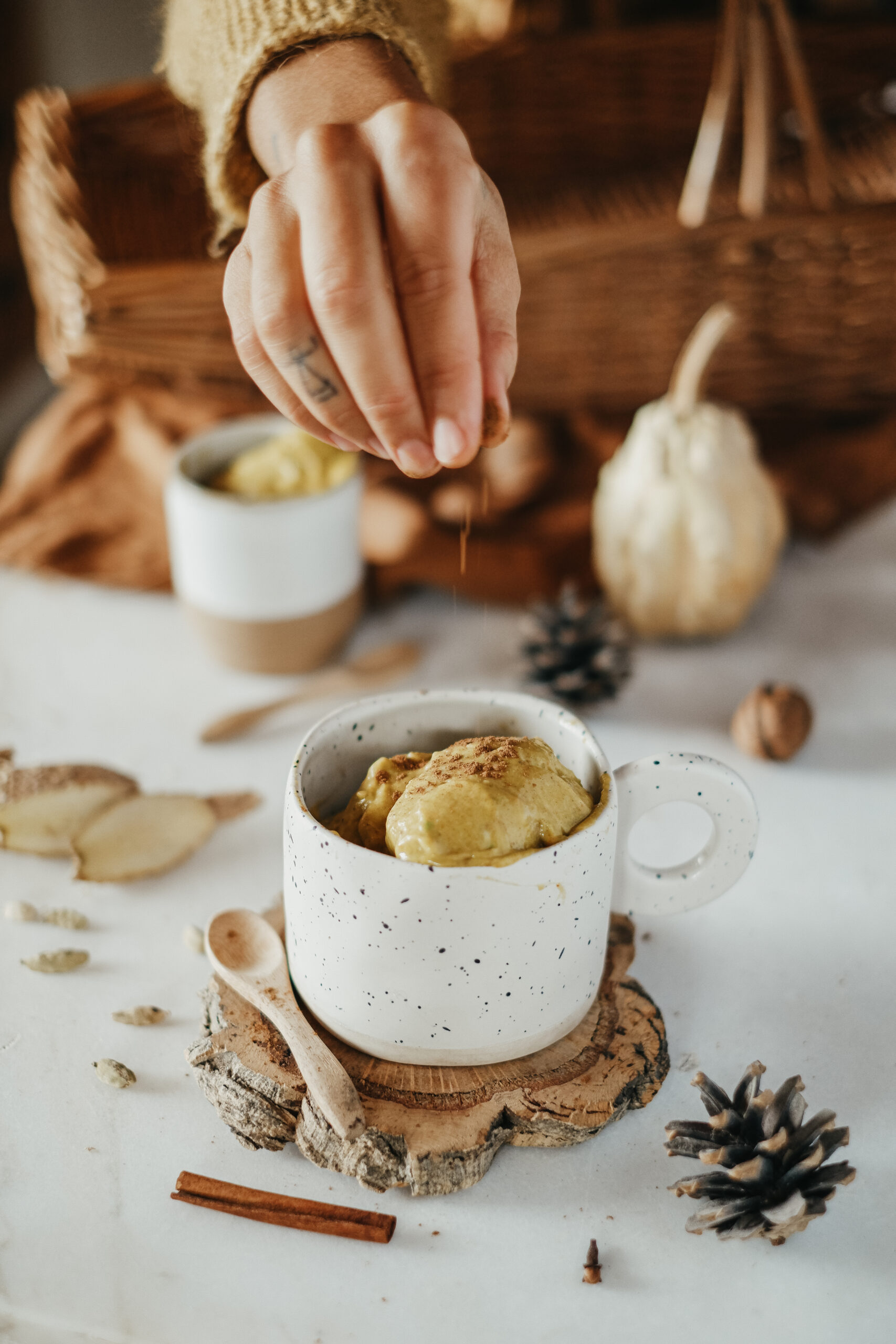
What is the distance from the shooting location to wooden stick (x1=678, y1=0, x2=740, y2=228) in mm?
1035

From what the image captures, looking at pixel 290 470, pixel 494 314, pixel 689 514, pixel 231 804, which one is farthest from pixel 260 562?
pixel 494 314

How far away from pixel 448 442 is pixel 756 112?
748mm

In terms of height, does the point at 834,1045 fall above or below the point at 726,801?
below

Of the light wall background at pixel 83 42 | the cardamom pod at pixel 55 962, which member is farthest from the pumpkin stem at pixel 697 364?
the light wall background at pixel 83 42

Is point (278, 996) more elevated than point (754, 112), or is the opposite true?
point (754, 112)

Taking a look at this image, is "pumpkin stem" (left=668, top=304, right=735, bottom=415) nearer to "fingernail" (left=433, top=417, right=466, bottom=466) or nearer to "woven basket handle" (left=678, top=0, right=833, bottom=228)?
"woven basket handle" (left=678, top=0, right=833, bottom=228)

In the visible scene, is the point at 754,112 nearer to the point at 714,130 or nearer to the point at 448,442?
the point at 714,130

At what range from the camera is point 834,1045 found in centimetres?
64

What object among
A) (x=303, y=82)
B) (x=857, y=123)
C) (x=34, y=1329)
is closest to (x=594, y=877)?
(x=34, y=1329)

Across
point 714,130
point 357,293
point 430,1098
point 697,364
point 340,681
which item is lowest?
point 340,681

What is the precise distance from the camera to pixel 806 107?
105cm

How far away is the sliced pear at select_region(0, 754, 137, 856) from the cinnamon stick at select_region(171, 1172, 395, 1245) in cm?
29

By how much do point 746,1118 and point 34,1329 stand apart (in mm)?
331

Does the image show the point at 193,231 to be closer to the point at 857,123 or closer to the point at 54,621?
the point at 54,621
